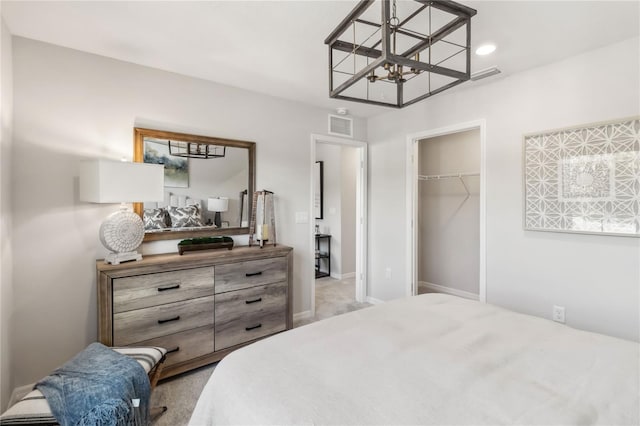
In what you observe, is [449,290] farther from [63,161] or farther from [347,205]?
[63,161]

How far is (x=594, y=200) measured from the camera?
234 centimetres

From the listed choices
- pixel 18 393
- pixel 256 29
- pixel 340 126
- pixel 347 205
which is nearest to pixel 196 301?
pixel 18 393

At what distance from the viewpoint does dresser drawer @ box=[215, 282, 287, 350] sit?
2.60m

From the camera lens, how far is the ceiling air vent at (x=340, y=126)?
12.7 ft

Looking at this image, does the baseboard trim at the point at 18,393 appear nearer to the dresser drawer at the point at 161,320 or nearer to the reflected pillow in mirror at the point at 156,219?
Answer: the dresser drawer at the point at 161,320

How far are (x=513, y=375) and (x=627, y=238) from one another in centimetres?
190

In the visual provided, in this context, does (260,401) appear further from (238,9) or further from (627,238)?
(627,238)

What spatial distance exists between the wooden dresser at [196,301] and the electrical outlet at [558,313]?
2329 millimetres

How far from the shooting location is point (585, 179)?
2379 mm

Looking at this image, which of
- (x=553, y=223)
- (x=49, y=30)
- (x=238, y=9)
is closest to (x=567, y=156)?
(x=553, y=223)

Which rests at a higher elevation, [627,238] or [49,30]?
[49,30]

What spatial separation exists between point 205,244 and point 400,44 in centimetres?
231

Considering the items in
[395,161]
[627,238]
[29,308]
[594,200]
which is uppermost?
[395,161]

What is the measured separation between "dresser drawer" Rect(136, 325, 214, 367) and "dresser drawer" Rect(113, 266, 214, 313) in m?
0.28
